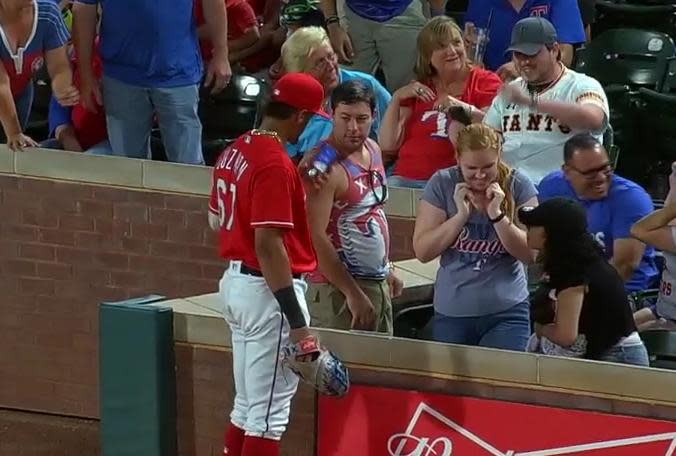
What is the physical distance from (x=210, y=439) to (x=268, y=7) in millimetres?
3754

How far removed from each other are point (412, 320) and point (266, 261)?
139cm

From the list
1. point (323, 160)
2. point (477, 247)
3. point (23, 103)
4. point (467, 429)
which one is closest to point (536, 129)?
point (477, 247)

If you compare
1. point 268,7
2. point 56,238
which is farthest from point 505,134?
point 268,7

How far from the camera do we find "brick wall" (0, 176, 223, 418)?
7.78 metres

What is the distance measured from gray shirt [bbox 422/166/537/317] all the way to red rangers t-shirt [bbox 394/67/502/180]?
1.04m

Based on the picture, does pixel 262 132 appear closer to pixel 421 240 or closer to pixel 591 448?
pixel 421 240

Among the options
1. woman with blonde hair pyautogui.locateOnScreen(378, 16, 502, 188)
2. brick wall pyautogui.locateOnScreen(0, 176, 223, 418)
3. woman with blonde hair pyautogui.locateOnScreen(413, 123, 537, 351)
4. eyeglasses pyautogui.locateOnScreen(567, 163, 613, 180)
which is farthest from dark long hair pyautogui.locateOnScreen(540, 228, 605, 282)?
brick wall pyautogui.locateOnScreen(0, 176, 223, 418)

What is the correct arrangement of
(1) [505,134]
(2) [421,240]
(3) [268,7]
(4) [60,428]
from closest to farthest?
1. (2) [421,240]
2. (1) [505,134]
3. (4) [60,428]
4. (3) [268,7]

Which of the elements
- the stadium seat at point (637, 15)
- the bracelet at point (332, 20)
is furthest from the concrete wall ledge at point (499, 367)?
the stadium seat at point (637, 15)

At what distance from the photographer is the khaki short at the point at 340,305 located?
6.50m

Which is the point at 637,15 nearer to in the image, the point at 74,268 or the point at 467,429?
the point at 74,268

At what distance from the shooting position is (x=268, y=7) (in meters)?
9.67

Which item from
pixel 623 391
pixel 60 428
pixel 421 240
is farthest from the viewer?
pixel 60 428

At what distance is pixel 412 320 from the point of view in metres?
7.02
